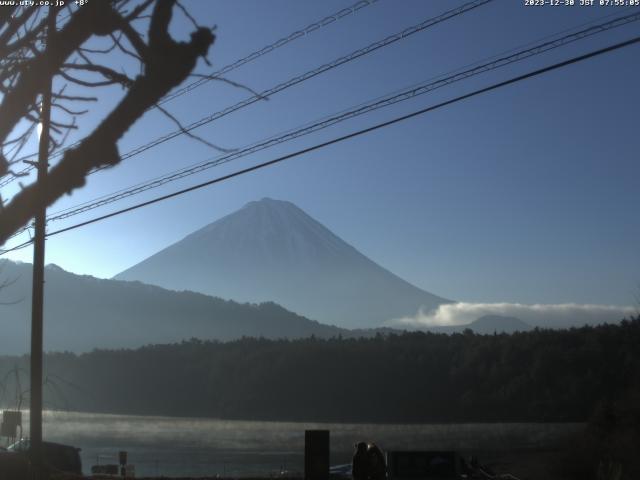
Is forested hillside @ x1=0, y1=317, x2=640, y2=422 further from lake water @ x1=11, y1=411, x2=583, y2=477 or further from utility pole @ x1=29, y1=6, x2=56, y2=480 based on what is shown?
utility pole @ x1=29, y1=6, x2=56, y2=480

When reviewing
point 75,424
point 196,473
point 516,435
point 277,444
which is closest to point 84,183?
point 196,473

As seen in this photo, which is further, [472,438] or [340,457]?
[472,438]

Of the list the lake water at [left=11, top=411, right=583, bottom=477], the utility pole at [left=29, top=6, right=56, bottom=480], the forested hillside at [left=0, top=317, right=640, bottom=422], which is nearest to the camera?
the utility pole at [left=29, top=6, right=56, bottom=480]

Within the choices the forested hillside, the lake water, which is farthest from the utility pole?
the forested hillside

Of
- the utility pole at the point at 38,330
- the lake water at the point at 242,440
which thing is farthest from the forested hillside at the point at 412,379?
the utility pole at the point at 38,330

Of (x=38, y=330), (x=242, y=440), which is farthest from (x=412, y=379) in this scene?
(x=38, y=330)

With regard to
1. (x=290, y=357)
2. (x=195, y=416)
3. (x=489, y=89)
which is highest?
(x=489, y=89)

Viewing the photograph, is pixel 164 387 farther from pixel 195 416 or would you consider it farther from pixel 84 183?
pixel 84 183
